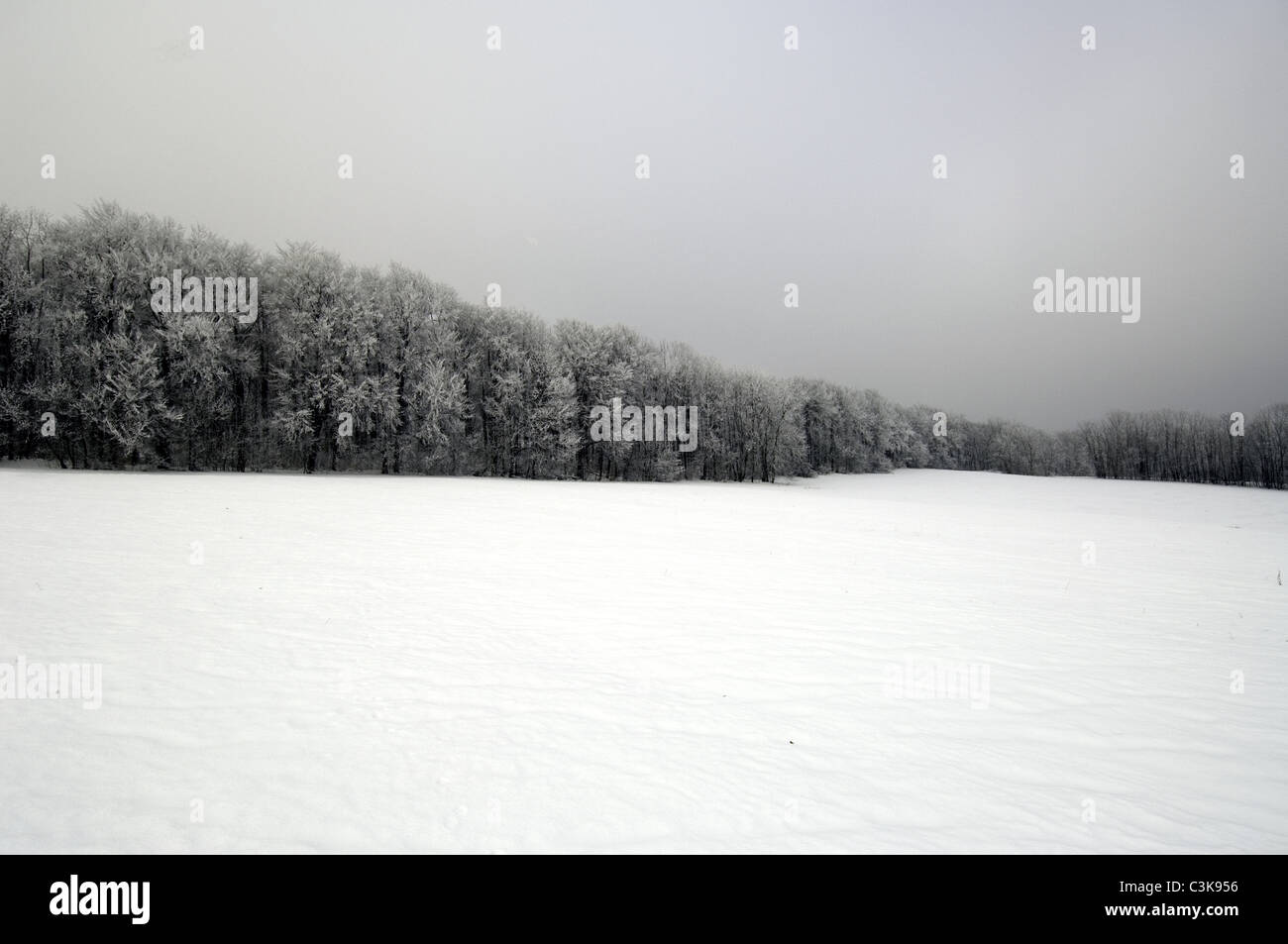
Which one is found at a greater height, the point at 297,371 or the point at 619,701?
the point at 297,371

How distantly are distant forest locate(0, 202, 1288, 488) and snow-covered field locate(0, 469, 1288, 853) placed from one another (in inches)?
1026

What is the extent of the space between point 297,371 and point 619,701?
41.1 metres

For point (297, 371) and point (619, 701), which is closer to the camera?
point (619, 701)

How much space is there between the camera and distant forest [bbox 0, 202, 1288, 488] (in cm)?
3150

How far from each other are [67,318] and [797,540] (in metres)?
41.6

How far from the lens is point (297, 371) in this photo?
37.8 m

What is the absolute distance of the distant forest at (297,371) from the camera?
31500 millimetres

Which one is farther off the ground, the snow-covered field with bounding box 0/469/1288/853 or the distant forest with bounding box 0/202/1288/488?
the distant forest with bounding box 0/202/1288/488

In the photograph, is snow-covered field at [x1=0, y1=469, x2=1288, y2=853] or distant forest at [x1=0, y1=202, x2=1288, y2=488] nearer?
snow-covered field at [x1=0, y1=469, x2=1288, y2=853]

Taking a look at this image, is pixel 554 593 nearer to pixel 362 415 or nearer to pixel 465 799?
pixel 465 799

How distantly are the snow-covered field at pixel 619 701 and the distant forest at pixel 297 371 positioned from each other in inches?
1026

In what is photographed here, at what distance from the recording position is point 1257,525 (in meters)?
29.0
